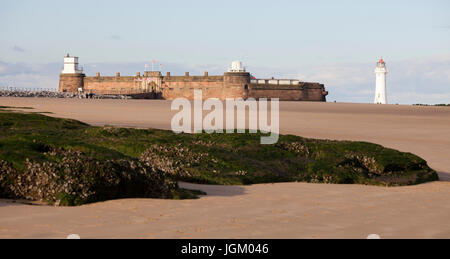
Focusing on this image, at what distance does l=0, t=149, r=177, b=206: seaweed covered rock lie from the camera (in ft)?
26.0

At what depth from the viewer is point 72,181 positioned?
802cm

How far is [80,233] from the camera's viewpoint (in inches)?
245

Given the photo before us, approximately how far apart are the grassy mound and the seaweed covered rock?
13mm

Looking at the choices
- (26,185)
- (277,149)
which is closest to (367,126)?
(277,149)

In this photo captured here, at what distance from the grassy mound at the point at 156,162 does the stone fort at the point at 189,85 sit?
73739 mm

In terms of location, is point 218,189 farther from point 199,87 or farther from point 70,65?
point 70,65

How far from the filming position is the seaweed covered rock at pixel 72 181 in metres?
7.93

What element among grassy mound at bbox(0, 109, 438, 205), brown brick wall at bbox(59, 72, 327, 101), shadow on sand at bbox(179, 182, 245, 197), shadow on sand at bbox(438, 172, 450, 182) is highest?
brown brick wall at bbox(59, 72, 327, 101)

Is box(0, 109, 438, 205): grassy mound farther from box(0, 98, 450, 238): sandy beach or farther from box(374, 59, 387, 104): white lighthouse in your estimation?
box(374, 59, 387, 104): white lighthouse

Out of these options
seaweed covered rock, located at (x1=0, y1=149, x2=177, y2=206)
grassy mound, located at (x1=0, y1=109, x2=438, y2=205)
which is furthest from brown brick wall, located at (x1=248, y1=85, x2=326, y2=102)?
seaweed covered rock, located at (x1=0, y1=149, x2=177, y2=206)

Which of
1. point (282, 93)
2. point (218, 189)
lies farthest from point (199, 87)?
point (218, 189)

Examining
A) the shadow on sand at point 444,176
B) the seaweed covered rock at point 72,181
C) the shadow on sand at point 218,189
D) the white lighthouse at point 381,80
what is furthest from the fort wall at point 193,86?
the seaweed covered rock at point 72,181

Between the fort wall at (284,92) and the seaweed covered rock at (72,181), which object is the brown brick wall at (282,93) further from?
the seaweed covered rock at (72,181)
